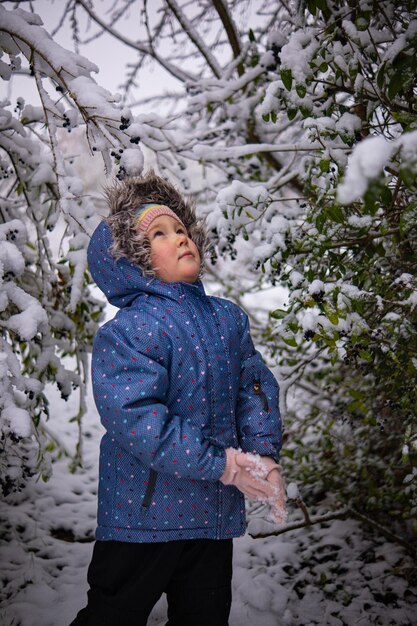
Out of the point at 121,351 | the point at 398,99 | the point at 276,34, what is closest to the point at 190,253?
the point at 121,351

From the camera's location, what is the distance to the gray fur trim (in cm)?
152

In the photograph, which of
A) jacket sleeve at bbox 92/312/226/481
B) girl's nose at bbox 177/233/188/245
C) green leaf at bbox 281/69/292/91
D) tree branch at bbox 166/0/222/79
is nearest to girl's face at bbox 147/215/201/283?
girl's nose at bbox 177/233/188/245

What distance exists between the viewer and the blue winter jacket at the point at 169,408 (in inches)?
50.4

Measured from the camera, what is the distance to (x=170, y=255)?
153 centimetres

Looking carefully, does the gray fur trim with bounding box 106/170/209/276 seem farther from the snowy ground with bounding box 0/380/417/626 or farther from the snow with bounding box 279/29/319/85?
the snowy ground with bounding box 0/380/417/626

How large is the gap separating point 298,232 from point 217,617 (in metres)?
1.41

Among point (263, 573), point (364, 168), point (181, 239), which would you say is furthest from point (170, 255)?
point (263, 573)

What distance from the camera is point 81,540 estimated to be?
8.45 ft

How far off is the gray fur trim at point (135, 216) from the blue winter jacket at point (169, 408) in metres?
0.04

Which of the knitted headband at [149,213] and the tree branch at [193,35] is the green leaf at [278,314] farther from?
the tree branch at [193,35]

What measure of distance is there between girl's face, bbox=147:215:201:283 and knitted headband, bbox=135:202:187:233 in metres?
0.01

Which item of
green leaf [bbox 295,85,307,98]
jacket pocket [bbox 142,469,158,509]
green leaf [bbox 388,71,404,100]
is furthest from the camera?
green leaf [bbox 295,85,307,98]

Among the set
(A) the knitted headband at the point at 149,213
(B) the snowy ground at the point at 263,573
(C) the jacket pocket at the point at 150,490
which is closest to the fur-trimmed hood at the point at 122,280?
(A) the knitted headband at the point at 149,213

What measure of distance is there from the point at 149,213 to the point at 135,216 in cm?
5
